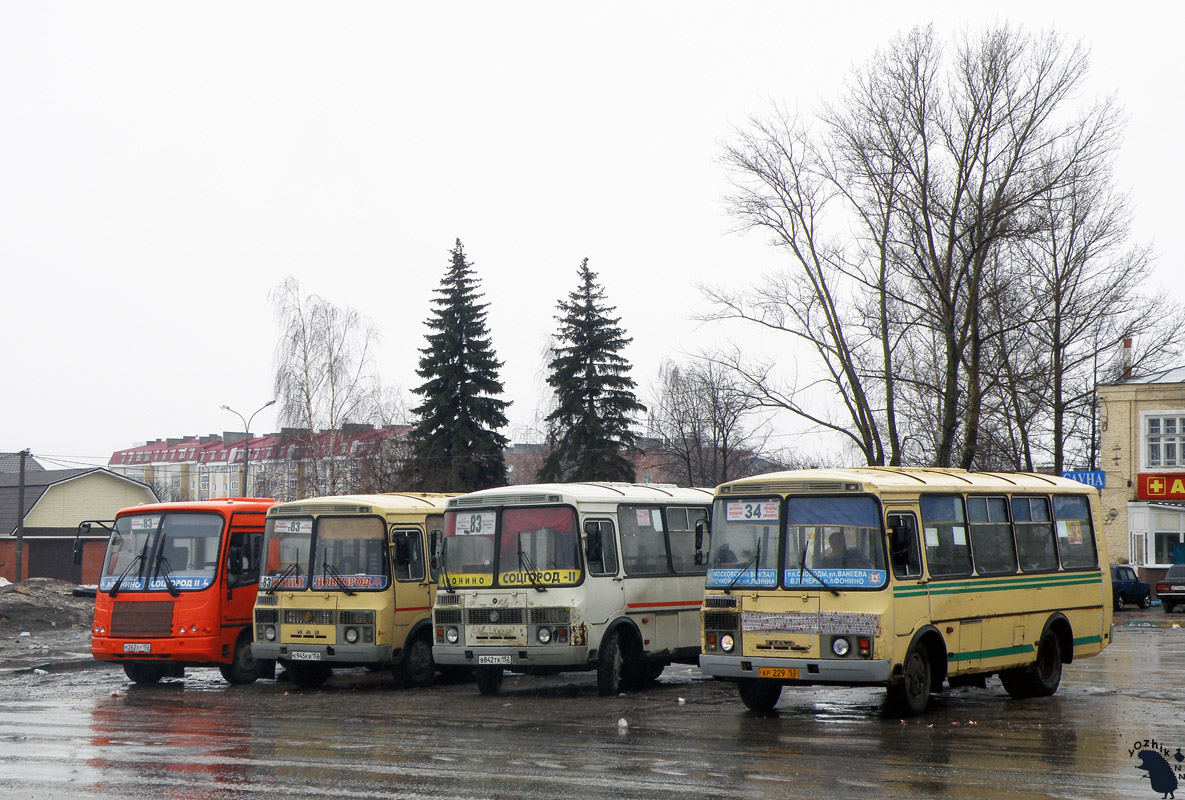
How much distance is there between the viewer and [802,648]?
44.9 feet

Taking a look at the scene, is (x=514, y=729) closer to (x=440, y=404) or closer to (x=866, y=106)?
(x=866, y=106)

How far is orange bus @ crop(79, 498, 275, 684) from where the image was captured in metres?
19.1

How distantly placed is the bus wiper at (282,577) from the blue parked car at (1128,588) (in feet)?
108

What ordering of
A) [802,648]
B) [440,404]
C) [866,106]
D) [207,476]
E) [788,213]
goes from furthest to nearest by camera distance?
[207,476] < [440,404] < [788,213] < [866,106] < [802,648]

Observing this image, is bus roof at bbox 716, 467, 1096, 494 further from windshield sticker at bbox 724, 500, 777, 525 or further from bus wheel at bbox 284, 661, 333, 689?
bus wheel at bbox 284, 661, 333, 689

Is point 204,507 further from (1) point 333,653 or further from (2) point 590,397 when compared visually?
(2) point 590,397

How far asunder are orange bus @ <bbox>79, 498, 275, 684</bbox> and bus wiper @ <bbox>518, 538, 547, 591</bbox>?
492 centimetres

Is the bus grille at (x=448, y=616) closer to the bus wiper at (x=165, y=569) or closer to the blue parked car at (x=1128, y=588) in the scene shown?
the bus wiper at (x=165, y=569)

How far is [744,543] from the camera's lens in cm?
1435

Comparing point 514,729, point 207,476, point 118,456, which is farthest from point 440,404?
point 118,456

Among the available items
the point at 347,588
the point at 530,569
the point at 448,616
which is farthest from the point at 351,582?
the point at 530,569

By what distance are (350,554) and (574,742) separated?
693cm

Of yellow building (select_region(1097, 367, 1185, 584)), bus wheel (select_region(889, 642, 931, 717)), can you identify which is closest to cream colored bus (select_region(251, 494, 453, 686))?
bus wheel (select_region(889, 642, 931, 717))

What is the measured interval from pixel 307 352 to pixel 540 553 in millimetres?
36791
